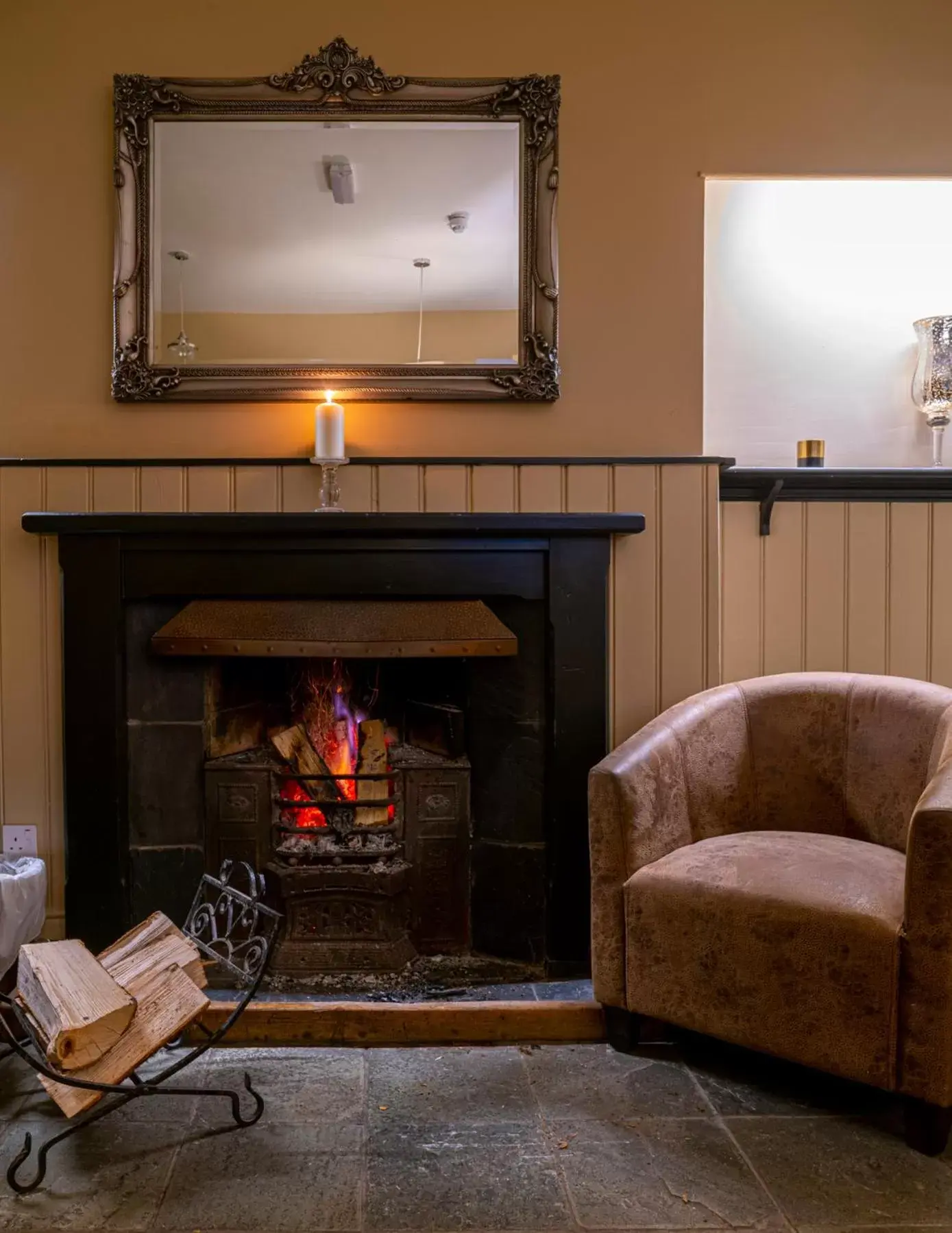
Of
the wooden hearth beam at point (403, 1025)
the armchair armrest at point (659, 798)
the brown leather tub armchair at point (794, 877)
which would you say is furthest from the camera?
the wooden hearth beam at point (403, 1025)

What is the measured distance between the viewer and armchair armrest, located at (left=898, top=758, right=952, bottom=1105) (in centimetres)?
148

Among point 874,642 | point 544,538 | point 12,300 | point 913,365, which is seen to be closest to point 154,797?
point 544,538

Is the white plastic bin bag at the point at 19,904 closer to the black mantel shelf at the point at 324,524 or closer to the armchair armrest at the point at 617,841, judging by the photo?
the black mantel shelf at the point at 324,524

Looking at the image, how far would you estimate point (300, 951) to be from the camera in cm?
224

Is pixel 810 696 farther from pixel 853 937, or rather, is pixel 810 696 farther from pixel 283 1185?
pixel 283 1185

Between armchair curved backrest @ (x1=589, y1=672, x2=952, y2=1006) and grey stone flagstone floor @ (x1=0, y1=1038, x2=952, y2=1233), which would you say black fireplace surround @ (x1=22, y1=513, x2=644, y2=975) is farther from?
grey stone flagstone floor @ (x1=0, y1=1038, x2=952, y2=1233)

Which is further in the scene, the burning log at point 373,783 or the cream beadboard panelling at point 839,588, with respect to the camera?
the cream beadboard panelling at point 839,588

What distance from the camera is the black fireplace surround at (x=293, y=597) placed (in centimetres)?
218

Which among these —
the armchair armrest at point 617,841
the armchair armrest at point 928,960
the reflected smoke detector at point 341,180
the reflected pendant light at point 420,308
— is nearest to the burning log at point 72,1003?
the armchair armrest at point 617,841

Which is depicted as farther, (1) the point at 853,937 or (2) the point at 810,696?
(2) the point at 810,696

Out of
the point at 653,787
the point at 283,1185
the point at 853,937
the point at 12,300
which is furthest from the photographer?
the point at 12,300

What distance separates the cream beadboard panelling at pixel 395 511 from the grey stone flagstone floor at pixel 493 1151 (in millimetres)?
781

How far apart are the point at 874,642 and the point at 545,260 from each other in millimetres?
1370

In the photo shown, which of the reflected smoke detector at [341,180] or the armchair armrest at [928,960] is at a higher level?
the reflected smoke detector at [341,180]
